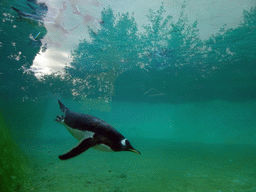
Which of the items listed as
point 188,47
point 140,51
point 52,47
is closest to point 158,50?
point 140,51

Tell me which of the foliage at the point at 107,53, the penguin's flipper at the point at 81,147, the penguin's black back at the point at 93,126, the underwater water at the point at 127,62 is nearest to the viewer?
the penguin's flipper at the point at 81,147

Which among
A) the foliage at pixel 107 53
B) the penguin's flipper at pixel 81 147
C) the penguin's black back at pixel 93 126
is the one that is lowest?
the penguin's flipper at pixel 81 147

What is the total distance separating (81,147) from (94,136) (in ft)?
0.65

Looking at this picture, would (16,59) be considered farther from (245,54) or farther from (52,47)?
(245,54)

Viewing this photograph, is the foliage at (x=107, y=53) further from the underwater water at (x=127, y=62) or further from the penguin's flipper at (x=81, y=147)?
the penguin's flipper at (x=81, y=147)

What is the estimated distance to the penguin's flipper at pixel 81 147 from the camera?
1.59 m

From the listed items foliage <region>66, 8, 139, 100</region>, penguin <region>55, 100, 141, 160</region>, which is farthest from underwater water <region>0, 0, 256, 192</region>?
penguin <region>55, 100, 141, 160</region>

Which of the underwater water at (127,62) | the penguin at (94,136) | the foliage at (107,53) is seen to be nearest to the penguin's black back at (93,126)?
the penguin at (94,136)

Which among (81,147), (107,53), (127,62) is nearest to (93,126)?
(81,147)

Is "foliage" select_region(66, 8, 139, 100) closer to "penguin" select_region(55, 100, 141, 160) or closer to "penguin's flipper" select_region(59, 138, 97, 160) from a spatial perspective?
"penguin" select_region(55, 100, 141, 160)

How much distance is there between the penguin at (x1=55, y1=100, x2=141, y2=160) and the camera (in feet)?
5.53

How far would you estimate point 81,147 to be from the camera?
1666 millimetres

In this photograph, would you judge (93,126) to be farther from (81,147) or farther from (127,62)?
(127,62)

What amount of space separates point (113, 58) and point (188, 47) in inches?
289
